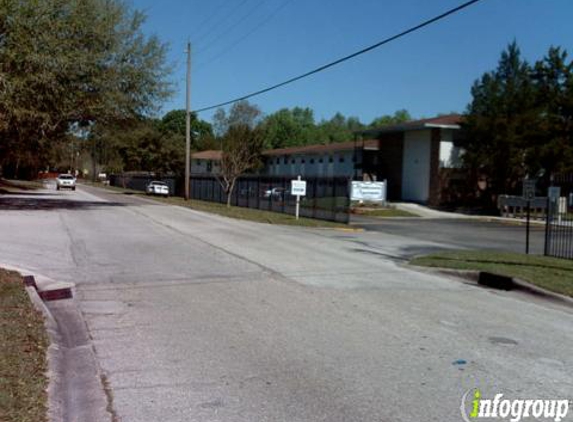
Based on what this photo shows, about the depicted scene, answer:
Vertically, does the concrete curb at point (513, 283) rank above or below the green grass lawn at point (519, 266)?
below

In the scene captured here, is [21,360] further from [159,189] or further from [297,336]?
[159,189]

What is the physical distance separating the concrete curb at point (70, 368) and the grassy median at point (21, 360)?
9cm

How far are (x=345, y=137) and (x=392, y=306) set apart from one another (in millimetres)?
120087

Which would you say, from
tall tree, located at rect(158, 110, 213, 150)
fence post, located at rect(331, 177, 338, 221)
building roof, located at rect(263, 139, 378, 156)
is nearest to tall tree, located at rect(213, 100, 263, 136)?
building roof, located at rect(263, 139, 378, 156)

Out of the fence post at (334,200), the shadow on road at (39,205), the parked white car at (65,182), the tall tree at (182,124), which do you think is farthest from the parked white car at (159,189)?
the tall tree at (182,124)

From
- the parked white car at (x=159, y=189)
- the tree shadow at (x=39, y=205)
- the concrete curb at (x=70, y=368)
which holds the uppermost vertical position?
the parked white car at (x=159, y=189)

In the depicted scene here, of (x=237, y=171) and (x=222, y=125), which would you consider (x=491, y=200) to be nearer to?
(x=237, y=171)

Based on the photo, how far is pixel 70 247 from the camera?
48.2 ft

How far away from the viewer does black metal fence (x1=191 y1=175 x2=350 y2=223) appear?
2869cm

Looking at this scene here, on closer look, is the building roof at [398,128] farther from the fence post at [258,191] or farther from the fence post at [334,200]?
the fence post at [334,200]

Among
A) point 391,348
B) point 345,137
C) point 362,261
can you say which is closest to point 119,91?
point 362,261

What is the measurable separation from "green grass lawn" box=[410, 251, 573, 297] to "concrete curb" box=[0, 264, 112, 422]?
24.5 feet

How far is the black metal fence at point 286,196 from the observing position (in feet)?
94.1

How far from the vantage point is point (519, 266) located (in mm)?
12930
